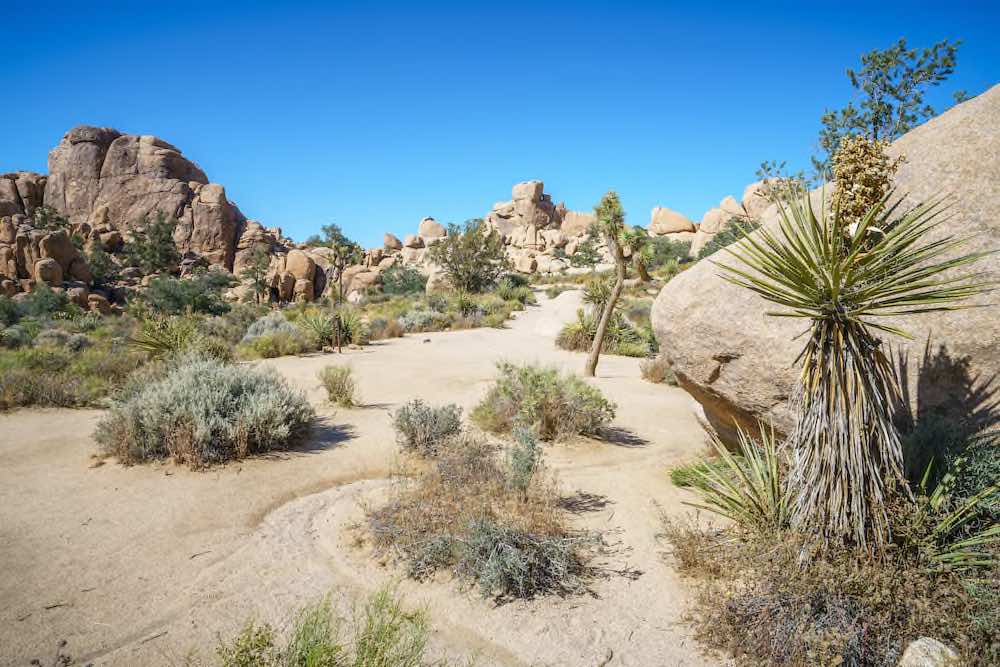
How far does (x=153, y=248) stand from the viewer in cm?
5838

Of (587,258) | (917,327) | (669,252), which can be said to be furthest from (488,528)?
(669,252)

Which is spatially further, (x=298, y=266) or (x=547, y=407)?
(x=298, y=266)

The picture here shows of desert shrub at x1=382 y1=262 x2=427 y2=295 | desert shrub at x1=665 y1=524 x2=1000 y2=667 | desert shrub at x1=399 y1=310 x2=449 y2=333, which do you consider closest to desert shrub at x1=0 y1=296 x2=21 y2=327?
desert shrub at x1=399 y1=310 x2=449 y2=333

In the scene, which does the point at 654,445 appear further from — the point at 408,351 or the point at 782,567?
the point at 408,351

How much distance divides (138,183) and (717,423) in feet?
276

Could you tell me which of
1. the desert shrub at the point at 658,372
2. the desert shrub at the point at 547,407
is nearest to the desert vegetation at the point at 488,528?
the desert shrub at the point at 547,407

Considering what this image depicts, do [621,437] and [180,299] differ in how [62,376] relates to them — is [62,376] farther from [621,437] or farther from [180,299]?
[180,299]

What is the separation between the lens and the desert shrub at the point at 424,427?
22.5ft

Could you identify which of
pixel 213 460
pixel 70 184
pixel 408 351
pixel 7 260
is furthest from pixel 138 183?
pixel 213 460

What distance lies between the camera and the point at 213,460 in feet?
20.5

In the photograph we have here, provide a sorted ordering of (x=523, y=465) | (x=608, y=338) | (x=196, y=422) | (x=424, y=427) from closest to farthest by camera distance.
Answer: (x=523, y=465)
(x=196, y=422)
(x=424, y=427)
(x=608, y=338)

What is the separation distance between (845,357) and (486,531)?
9.77 feet

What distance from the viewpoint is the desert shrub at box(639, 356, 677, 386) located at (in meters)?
12.0

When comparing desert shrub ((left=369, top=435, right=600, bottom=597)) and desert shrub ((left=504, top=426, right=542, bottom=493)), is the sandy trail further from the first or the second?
desert shrub ((left=504, top=426, right=542, bottom=493))
